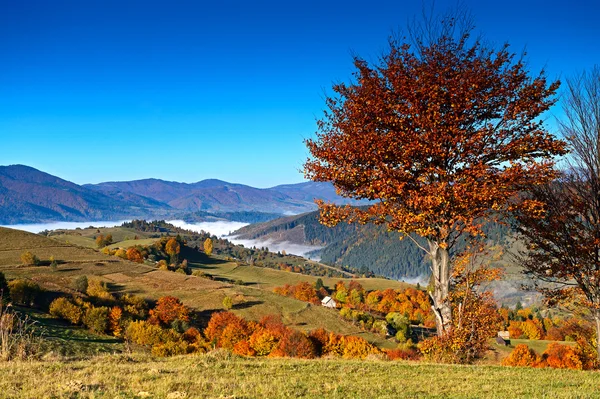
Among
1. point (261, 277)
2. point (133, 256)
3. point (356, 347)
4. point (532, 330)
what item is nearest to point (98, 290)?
point (356, 347)

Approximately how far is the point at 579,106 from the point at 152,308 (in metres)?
86.1

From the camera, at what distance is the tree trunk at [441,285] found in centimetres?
1540

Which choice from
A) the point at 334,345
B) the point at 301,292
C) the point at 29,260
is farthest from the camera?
the point at 301,292

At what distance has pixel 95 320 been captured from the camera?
6438 centimetres

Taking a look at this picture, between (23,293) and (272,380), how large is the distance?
73.6 meters

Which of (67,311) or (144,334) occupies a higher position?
(67,311)

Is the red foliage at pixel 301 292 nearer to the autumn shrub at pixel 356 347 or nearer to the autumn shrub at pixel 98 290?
the autumn shrub at pixel 356 347

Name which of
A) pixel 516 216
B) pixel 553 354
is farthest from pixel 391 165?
pixel 553 354

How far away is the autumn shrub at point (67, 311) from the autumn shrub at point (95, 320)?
41.7 inches

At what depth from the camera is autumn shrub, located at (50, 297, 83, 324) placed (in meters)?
63.3

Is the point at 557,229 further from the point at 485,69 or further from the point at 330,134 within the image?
the point at 330,134

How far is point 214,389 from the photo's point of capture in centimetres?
905

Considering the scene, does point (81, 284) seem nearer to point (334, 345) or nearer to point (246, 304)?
point (246, 304)

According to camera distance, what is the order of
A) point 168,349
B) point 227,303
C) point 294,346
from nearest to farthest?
point 168,349, point 294,346, point 227,303
